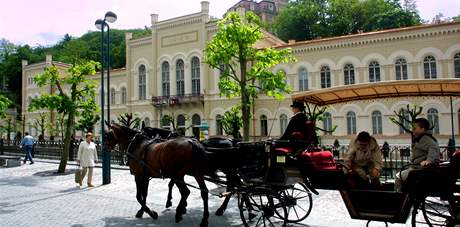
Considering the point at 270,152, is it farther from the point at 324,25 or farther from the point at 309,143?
the point at 324,25

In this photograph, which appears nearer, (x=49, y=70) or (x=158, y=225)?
(x=158, y=225)

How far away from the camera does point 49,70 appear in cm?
1866

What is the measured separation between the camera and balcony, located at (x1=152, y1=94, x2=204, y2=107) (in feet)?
123

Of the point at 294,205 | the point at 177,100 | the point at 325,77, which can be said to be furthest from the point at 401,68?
the point at 294,205

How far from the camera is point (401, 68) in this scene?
93.7 feet

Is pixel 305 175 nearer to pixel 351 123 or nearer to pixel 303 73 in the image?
pixel 351 123

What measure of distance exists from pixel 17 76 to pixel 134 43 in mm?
38346

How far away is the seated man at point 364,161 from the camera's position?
7.27 m

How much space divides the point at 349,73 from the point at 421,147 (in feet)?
81.1

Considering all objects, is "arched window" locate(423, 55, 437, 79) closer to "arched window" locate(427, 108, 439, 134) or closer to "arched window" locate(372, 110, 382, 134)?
"arched window" locate(427, 108, 439, 134)

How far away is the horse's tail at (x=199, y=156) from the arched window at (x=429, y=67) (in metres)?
23.6

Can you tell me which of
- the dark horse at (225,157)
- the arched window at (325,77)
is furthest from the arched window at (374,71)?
the dark horse at (225,157)

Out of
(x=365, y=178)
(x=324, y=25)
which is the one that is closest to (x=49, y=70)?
(x=365, y=178)

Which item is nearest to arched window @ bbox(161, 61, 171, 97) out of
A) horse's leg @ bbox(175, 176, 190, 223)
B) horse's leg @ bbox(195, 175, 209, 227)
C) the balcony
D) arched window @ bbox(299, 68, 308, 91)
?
the balcony
